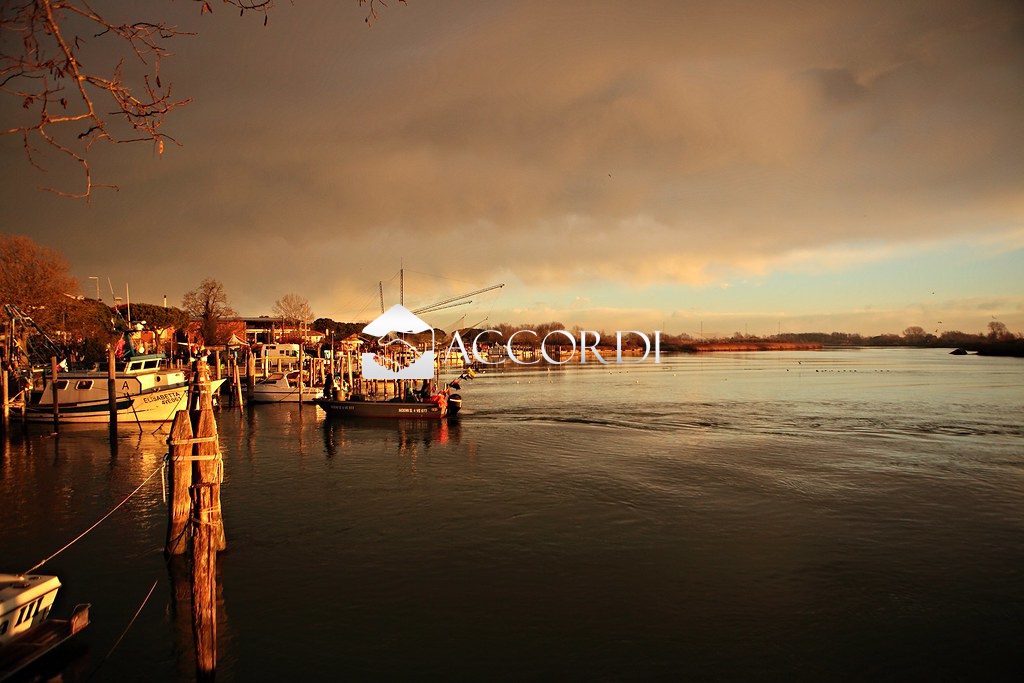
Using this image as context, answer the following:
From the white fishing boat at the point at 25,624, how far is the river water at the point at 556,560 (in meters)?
1.04

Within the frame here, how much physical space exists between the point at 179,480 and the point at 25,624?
142 inches

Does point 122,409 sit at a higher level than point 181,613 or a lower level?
higher

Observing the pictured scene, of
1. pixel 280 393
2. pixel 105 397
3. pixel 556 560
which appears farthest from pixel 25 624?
pixel 280 393

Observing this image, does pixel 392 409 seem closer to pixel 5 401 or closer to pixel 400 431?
pixel 400 431

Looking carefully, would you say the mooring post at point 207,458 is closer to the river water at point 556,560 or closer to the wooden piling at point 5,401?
the river water at point 556,560

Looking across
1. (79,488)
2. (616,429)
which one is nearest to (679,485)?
(616,429)

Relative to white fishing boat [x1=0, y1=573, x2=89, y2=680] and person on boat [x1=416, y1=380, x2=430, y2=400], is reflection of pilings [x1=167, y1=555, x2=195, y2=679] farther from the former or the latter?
person on boat [x1=416, y1=380, x2=430, y2=400]

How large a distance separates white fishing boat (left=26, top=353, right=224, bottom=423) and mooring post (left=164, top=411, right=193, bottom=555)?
72.8ft

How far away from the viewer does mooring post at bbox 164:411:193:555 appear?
34.5 feet

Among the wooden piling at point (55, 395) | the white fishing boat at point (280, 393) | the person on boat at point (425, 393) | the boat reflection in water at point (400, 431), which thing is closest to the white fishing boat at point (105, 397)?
the wooden piling at point (55, 395)

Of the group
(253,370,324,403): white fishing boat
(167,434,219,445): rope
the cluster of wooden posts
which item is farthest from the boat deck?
(253,370,324,403): white fishing boat

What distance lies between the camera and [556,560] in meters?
13.2

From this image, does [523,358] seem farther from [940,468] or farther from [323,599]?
[323,599]

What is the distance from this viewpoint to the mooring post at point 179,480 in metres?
10.5
